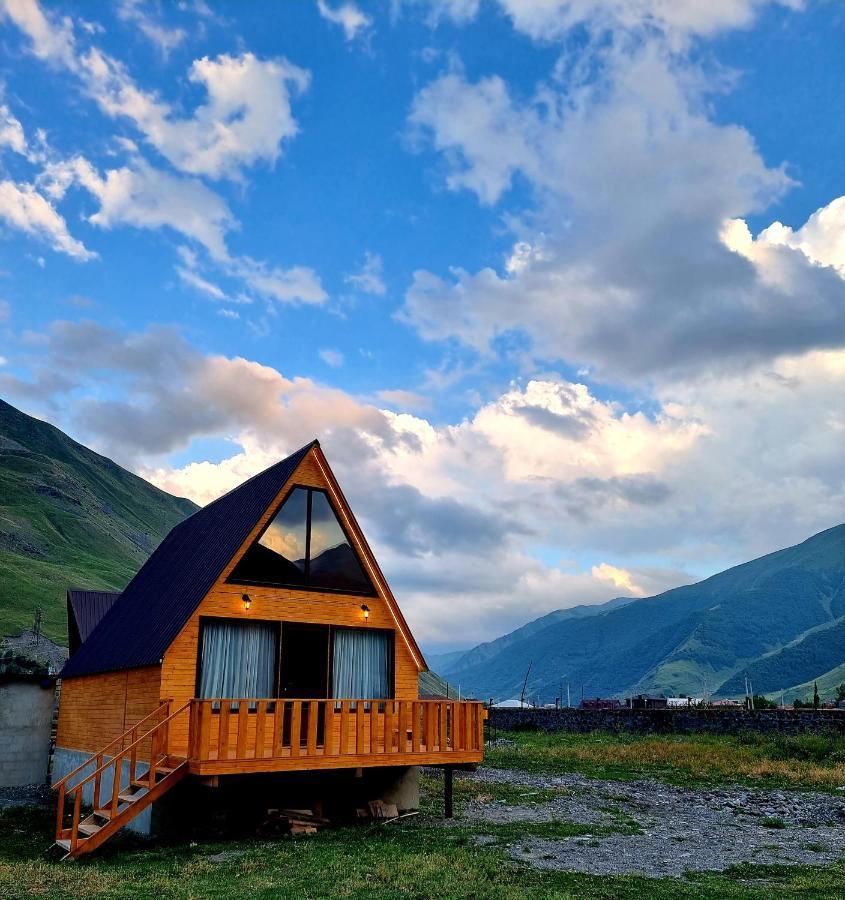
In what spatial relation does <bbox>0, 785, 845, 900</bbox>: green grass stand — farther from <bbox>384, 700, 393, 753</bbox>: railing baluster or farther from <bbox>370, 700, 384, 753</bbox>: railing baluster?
<bbox>384, 700, 393, 753</bbox>: railing baluster

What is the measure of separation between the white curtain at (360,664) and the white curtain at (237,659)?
178 cm

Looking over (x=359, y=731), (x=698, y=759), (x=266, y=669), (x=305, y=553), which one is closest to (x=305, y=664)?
(x=266, y=669)

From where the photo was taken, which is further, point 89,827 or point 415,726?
point 415,726

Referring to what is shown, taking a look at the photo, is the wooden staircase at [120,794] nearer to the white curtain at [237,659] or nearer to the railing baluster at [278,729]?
the white curtain at [237,659]

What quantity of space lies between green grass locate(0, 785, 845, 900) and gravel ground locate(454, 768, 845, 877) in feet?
2.69

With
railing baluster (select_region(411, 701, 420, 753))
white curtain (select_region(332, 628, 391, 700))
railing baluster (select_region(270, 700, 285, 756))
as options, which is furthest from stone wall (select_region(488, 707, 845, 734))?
railing baluster (select_region(270, 700, 285, 756))

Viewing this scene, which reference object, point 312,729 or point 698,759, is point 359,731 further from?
point 698,759

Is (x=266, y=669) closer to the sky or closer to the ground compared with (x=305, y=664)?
closer to the ground

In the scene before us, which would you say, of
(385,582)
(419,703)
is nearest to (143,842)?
(419,703)

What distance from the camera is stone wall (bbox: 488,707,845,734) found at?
35.6 metres

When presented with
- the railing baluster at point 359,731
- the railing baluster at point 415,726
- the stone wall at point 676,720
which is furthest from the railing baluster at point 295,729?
the stone wall at point 676,720

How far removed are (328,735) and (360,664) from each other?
3.89 meters

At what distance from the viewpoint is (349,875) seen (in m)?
12.8

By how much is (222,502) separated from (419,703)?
28.7ft
